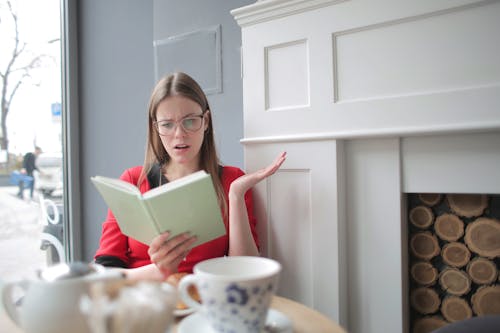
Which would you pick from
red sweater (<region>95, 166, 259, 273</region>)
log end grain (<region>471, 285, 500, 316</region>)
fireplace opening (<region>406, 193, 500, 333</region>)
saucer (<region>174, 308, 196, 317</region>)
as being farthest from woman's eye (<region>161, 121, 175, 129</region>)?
log end grain (<region>471, 285, 500, 316</region>)

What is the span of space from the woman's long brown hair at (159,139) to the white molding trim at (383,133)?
144 mm

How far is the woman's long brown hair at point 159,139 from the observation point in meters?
1.09

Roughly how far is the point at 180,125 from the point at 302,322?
0.69 meters

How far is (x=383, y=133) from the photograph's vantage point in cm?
92

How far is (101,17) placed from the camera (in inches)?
77.6

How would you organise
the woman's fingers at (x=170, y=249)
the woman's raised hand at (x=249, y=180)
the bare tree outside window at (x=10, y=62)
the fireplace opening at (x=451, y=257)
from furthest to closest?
the bare tree outside window at (x=10, y=62), the woman's raised hand at (x=249, y=180), the fireplace opening at (x=451, y=257), the woman's fingers at (x=170, y=249)

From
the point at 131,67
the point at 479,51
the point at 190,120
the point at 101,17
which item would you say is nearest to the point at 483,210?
the point at 479,51

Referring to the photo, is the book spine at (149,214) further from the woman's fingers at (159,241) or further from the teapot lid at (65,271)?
the teapot lid at (65,271)

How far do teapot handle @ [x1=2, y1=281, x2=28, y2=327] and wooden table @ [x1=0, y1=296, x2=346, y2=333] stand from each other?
150mm

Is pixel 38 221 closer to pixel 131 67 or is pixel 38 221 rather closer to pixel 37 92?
pixel 37 92

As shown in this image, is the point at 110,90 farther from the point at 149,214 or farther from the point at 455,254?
the point at 455,254

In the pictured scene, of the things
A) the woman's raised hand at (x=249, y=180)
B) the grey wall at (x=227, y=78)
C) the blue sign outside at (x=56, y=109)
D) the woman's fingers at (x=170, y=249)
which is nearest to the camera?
the woman's fingers at (x=170, y=249)

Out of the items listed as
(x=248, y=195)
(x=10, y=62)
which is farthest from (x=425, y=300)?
(x=10, y=62)

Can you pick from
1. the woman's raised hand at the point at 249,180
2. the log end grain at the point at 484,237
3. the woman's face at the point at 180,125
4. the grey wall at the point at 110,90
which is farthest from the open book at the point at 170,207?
the grey wall at the point at 110,90
